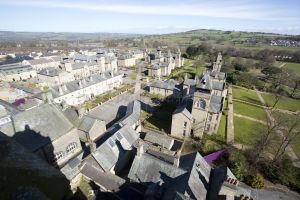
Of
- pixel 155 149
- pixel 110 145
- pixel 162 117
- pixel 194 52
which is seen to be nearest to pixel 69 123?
pixel 110 145

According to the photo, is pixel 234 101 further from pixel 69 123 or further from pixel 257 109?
pixel 69 123

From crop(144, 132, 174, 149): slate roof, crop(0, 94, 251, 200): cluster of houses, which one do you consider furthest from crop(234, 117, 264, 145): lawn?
crop(144, 132, 174, 149): slate roof

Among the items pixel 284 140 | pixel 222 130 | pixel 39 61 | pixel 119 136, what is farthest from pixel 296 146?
pixel 39 61

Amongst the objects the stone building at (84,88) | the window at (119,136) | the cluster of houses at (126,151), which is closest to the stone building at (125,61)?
the stone building at (84,88)

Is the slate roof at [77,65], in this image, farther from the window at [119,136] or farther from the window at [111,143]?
the window at [111,143]

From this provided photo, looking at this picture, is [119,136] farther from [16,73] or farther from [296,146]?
[16,73]

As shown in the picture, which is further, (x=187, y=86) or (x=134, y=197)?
(x=187, y=86)
